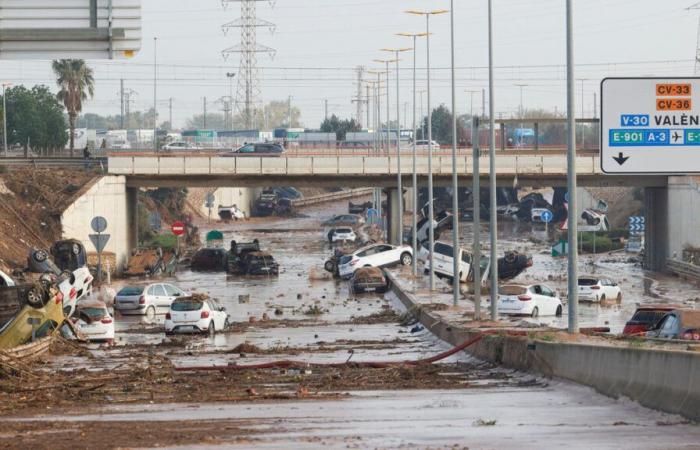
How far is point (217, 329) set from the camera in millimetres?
40375

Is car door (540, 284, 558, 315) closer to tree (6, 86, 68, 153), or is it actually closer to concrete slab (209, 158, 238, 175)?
concrete slab (209, 158, 238, 175)

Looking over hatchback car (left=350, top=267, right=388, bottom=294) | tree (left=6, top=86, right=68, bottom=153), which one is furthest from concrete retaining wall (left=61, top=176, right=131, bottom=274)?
tree (left=6, top=86, right=68, bottom=153)

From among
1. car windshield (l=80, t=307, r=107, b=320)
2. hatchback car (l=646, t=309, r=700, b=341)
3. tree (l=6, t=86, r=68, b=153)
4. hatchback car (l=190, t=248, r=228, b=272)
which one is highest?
tree (l=6, t=86, r=68, b=153)

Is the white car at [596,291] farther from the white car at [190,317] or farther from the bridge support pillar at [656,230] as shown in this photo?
the bridge support pillar at [656,230]

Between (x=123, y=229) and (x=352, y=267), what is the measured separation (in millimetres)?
13424

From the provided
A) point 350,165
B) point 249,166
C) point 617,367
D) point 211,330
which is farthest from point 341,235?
point 617,367

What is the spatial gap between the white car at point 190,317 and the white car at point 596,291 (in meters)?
18.1

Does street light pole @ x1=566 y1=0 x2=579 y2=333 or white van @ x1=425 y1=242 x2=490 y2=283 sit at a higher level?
street light pole @ x1=566 y1=0 x2=579 y2=333

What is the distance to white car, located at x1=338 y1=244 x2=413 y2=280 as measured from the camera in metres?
68.1

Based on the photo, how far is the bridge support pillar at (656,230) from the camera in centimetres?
7612

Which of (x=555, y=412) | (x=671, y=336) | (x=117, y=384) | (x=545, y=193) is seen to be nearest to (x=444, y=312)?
(x=671, y=336)

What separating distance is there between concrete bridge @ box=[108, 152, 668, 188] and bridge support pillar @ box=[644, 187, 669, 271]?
1.81 metres

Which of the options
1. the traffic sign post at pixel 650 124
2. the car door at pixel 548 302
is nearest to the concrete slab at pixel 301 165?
the car door at pixel 548 302

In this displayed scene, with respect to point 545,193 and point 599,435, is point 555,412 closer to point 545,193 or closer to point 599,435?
point 599,435
